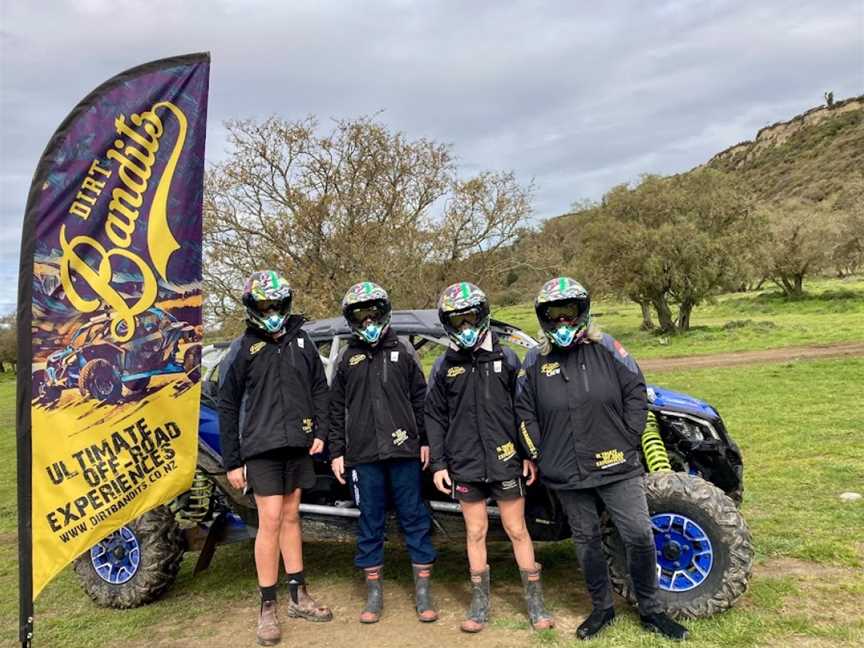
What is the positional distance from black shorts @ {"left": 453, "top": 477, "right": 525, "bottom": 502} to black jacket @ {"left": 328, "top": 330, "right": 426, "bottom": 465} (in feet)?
1.25

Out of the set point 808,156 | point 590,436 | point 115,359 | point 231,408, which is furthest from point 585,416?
point 808,156

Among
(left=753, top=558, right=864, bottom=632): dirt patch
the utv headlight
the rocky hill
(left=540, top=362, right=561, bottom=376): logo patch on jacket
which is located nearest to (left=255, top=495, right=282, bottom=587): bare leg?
(left=540, top=362, right=561, bottom=376): logo patch on jacket

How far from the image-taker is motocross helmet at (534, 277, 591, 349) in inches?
158

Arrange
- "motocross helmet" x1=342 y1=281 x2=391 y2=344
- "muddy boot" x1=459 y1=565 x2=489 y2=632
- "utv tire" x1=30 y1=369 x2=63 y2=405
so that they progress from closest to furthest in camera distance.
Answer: "utv tire" x1=30 y1=369 x2=63 y2=405 → "muddy boot" x1=459 y1=565 x2=489 y2=632 → "motocross helmet" x1=342 y1=281 x2=391 y2=344

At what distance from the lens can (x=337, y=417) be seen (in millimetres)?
4484

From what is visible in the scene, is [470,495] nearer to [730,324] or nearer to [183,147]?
[183,147]

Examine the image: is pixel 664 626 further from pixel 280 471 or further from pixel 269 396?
pixel 269 396

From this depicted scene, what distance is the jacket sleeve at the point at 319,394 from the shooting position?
14.6ft

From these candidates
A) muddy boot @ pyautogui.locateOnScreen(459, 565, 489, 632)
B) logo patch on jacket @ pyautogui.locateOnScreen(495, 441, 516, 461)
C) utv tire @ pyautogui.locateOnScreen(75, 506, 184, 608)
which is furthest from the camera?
utv tire @ pyautogui.locateOnScreen(75, 506, 184, 608)

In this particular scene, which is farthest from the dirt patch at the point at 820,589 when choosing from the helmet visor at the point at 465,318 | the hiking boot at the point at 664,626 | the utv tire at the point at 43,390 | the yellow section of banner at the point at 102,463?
the utv tire at the point at 43,390

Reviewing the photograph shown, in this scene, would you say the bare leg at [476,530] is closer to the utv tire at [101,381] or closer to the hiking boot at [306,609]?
the hiking boot at [306,609]

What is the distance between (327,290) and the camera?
1833 centimetres

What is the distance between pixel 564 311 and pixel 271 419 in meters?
2.01

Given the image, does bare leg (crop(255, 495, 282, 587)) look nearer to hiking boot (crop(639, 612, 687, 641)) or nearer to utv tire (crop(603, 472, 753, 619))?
utv tire (crop(603, 472, 753, 619))
